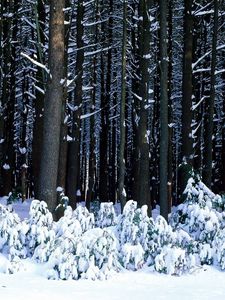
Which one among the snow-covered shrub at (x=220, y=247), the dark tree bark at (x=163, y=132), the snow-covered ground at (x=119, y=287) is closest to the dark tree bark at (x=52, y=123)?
the snow-covered ground at (x=119, y=287)

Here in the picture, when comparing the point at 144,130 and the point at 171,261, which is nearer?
the point at 171,261

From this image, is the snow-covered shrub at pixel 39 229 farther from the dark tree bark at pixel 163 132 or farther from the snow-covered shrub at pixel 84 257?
the dark tree bark at pixel 163 132

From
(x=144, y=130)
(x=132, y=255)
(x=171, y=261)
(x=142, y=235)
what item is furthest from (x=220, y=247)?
(x=144, y=130)

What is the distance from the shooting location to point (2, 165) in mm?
22266

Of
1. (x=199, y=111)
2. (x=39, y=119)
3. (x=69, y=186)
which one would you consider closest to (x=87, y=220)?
(x=69, y=186)

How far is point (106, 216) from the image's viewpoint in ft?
29.2

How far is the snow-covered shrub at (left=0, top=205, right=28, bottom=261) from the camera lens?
7.34 metres

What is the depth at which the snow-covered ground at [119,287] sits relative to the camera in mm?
6027

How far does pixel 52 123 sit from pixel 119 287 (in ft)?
A: 12.6

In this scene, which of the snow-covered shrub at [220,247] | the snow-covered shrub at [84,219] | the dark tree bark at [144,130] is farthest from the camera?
the dark tree bark at [144,130]

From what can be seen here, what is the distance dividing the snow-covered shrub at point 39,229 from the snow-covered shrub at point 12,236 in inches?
5.6

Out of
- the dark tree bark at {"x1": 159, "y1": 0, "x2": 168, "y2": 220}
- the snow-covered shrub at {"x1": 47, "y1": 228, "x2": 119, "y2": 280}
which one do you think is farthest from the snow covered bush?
the dark tree bark at {"x1": 159, "y1": 0, "x2": 168, "y2": 220}

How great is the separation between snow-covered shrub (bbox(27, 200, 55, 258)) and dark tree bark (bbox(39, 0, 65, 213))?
1.07m

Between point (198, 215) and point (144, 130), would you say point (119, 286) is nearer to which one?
point (198, 215)
